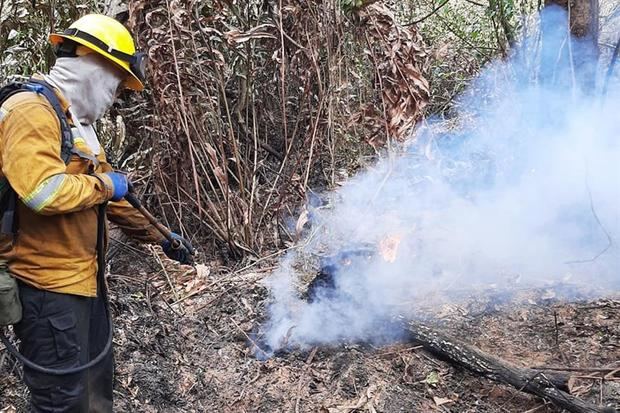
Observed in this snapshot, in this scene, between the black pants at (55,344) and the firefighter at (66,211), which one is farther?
the black pants at (55,344)

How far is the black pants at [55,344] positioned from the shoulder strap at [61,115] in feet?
2.07

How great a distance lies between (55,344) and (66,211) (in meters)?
0.65

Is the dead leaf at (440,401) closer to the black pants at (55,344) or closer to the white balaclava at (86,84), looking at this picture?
the black pants at (55,344)

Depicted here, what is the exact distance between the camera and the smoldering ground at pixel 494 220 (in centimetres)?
416

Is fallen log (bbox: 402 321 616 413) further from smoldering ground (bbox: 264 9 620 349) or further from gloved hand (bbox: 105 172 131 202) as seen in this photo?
gloved hand (bbox: 105 172 131 202)

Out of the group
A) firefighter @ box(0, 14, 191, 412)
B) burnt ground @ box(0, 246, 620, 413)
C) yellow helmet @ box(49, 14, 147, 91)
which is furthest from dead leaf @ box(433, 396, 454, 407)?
yellow helmet @ box(49, 14, 147, 91)

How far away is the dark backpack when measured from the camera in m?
2.46

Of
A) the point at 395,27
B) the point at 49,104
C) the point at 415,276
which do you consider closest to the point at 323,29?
the point at 395,27

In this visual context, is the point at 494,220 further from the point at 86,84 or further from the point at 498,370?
the point at 86,84

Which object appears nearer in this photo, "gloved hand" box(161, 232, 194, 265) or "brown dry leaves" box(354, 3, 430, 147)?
"gloved hand" box(161, 232, 194, 265)

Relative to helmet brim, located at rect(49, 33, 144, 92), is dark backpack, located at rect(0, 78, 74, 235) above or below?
below

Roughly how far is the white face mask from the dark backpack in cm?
13

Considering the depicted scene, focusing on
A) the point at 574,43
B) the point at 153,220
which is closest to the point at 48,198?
the point at 153,220

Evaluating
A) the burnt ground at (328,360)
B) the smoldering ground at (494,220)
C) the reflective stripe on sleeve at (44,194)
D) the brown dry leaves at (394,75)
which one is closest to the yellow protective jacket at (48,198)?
the reflective stripe on sleeve at (44,194)
